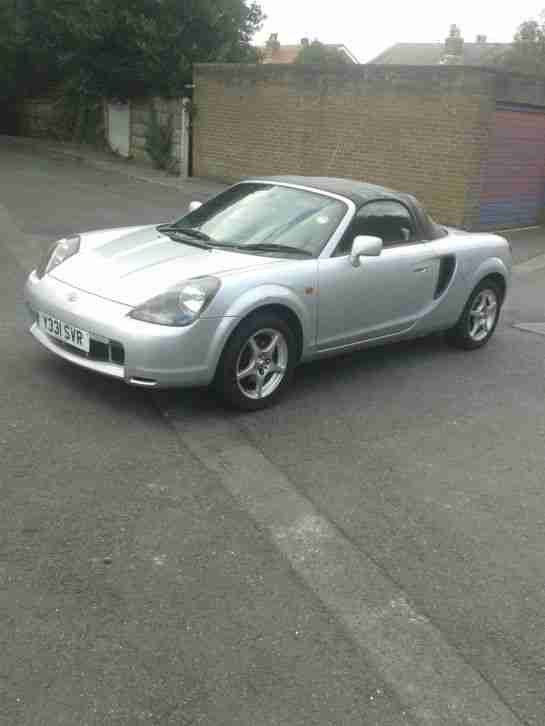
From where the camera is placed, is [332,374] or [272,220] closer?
[272,220]

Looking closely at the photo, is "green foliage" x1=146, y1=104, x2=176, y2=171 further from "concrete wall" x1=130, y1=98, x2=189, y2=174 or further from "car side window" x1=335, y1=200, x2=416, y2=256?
"car side window" x1=335, y1=200, x2=416, y2=256

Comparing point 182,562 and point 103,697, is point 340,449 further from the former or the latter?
point 103,697

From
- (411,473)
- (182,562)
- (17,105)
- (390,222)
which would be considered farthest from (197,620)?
(17,105)

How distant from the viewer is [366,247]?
5.29 meters

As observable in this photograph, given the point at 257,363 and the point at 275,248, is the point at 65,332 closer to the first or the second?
the point at 257,363

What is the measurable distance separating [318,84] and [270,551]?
13.8 meters

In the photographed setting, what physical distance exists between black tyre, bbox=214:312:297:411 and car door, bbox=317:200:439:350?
36cm

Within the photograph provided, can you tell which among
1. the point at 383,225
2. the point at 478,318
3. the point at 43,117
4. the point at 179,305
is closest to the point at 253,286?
the point at 179,305

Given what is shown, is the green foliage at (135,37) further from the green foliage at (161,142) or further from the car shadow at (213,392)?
the car shadow at (213,392)

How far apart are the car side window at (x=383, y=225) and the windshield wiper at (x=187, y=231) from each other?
36.6 inches

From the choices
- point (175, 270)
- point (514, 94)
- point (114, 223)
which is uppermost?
point (514, 94)

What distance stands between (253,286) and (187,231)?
A: 1145 millimetres

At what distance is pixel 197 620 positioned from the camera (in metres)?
2.99

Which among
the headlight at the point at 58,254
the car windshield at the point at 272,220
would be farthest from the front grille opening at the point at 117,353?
the car windshield at the point at 272,220
